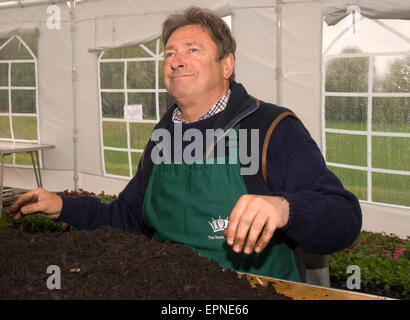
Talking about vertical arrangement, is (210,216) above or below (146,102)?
below

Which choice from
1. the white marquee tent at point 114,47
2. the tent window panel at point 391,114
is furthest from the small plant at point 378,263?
the tent window panel at point 391,114

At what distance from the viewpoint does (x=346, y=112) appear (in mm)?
4340

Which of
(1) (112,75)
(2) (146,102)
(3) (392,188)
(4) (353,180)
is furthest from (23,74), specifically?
(3) (392,188)

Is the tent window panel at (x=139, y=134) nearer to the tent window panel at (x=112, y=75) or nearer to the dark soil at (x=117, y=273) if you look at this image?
the tent window panel at (x=112, y=75)

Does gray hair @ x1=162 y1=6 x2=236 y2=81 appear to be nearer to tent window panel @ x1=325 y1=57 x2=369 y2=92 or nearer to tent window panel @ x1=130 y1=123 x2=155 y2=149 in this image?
tent window panel @ x1=325 y1=57 x2=369 y2=92

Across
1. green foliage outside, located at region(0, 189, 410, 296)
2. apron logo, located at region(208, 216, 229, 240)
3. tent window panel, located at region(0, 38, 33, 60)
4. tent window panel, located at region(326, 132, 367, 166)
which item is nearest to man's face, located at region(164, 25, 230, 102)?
apron logo, located at region(208, 216, 229, 240)

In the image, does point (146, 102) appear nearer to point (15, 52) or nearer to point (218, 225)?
point (15, 52)

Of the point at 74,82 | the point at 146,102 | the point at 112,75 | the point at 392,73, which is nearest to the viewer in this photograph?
the point at 392,73

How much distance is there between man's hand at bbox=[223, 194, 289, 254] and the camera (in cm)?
103

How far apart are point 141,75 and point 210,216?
14.8 feet

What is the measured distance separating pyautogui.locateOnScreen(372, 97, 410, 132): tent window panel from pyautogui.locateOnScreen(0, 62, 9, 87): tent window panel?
5.77 metres
